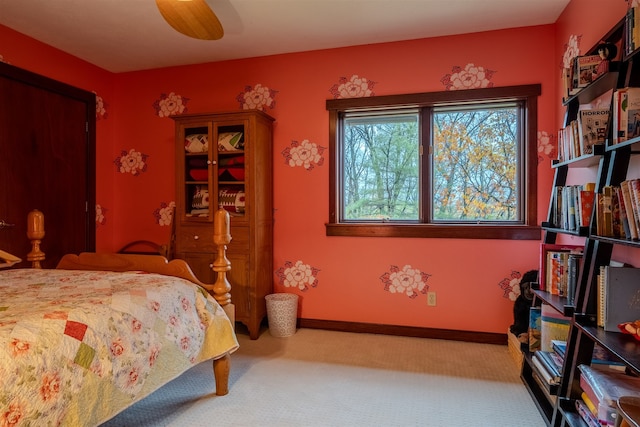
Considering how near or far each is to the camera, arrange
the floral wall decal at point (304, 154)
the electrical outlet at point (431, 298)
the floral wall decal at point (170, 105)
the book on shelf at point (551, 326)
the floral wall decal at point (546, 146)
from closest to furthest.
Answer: the book on shelf at point (551, 326), the floral wall decal at point (546, 146), the electrical outlet at point (431, 298), the floral wall decal at point (304, 154), the floral wall decal at point (170, 105)

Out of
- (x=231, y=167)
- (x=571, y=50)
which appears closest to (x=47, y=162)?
(x=231, y=167)

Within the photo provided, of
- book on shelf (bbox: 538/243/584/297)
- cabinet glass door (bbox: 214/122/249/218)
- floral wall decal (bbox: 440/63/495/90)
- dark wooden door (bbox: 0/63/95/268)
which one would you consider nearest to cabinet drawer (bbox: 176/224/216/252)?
cabinet glass door (bbox: 214/122/249/218)

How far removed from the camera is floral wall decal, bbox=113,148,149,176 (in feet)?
11.8

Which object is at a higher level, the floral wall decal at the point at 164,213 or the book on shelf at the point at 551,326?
the floral wall decal at the point at 164,213

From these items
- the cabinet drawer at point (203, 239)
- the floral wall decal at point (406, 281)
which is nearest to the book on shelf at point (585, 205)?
the floral wall decal at point (406, 281)

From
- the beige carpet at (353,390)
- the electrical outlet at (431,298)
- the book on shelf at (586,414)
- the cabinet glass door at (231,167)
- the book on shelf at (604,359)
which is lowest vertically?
the beige carpet at (353,390)

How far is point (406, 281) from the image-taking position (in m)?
2.97

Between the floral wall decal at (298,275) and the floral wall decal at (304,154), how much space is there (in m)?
0.83

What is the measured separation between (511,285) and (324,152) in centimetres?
176

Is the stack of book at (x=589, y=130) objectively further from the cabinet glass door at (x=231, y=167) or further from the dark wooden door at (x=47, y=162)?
the dark wooden door at (x=47, y=162)

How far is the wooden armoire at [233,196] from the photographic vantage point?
2924 mm

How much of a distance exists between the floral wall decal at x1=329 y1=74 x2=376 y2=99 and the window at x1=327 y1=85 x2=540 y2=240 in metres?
0.05

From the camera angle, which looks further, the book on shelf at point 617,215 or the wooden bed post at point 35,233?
the wooden bed post at point 35,233

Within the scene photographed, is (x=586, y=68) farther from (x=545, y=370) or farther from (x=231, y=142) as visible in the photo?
(x=231, y=142)
